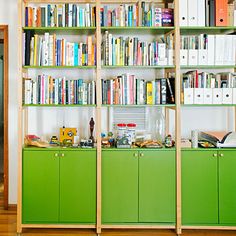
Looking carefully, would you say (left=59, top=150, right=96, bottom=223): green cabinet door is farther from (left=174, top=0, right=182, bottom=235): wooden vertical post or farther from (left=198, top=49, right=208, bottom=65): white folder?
(left=198, top=49, right=208, bottom=65): white folder

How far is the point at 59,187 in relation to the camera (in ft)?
11.8

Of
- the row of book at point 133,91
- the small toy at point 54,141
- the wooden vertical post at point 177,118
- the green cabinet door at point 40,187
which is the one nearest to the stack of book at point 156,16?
the wooden vertical post at point 177,118

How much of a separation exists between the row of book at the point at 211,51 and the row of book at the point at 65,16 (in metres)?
0.98

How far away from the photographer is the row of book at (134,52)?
141 inches

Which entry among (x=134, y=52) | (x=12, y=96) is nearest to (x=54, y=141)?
(x=12, y=96)

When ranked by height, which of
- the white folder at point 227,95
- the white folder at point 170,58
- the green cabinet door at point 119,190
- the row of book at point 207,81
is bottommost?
the green cabinet door at point 119,190

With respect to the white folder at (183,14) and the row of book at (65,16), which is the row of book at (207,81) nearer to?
the white folder at (183,14)

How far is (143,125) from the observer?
4.00 metres

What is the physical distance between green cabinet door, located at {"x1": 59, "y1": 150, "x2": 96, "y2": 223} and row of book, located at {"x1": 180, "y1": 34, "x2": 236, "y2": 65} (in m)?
1.33

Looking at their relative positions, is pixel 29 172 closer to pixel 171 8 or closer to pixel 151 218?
pixel 151 218

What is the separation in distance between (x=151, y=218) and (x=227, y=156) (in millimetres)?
970

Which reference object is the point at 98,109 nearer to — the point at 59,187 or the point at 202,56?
the point at 59,187

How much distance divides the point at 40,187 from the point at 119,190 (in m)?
0.79

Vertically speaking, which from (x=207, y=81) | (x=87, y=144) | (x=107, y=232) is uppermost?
(x=207, y=81)
